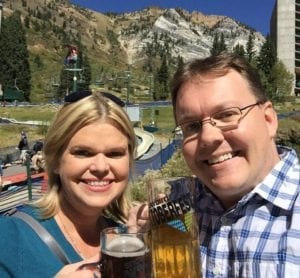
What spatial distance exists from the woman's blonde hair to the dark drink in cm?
75

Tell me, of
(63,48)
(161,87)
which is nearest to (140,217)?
(161,87)

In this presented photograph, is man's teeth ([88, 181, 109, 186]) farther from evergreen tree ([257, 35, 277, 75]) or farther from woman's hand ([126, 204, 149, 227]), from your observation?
evergreen tree ([257, 35, 277, 75])

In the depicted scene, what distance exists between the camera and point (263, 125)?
1.91 meters

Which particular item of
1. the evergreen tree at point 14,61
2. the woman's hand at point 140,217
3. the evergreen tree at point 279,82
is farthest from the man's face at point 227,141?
the evergreen tree at point 14,61

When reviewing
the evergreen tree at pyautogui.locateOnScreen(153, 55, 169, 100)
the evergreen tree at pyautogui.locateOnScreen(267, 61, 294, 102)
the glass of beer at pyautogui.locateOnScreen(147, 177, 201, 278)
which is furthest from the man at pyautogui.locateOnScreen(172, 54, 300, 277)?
the evergreen tree at pyautogui.locateOnScreen(153, 55, 169, 100)

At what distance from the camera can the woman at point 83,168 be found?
84.4 inches

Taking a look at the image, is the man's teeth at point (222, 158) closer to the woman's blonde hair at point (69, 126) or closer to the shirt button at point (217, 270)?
the shirt button at point (217, 270)

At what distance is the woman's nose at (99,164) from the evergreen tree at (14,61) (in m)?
84.4

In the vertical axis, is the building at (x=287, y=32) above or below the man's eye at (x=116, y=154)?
above

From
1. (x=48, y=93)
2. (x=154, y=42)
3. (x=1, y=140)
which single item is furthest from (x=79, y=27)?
(x=1, y=140)

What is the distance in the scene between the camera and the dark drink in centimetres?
145

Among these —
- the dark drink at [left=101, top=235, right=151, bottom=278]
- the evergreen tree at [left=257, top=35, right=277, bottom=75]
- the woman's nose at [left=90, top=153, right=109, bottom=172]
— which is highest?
the evergreen tree at [left=257, top=35, right=277, bottom=75]

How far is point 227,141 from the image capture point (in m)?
1.83

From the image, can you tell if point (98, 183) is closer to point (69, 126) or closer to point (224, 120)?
point (69, 126)
